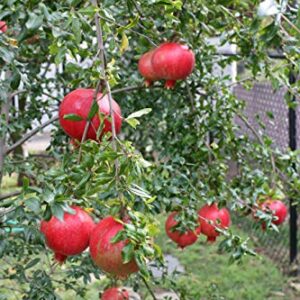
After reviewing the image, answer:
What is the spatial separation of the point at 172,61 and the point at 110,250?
2.67 feet

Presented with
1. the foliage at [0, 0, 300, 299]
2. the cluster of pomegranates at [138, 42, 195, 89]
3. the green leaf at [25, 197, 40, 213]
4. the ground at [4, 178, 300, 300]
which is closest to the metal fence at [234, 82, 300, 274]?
the ground at [4, 178, 300, 300]

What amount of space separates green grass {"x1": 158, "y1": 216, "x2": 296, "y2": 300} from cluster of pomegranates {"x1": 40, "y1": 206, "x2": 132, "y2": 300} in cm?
254

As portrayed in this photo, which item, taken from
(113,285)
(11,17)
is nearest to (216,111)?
(113,285)

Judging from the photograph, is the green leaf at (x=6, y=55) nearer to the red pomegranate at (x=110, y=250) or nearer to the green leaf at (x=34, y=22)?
the green leaf at (x=34, y=22)

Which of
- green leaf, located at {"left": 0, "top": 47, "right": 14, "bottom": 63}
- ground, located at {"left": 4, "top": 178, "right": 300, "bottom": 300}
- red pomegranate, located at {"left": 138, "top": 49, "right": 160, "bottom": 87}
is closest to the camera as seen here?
green leaf, located at {"left": 0, "top": 47, "right": 14, "bottom": 63}

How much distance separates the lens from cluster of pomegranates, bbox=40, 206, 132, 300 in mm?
898

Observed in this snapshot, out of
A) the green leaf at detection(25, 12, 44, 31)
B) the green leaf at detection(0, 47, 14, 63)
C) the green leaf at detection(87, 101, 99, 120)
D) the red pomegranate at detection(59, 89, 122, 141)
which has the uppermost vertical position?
the green leaf at detection(25, 12, 44, 31)

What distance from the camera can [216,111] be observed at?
6.45 feet

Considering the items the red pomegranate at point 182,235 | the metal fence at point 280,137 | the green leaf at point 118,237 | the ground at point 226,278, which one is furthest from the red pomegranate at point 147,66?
the metal fence at point 280,137

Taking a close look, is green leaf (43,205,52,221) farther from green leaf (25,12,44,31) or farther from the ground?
the ground

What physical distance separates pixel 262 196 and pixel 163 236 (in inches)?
113

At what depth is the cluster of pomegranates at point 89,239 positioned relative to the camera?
2.95ft

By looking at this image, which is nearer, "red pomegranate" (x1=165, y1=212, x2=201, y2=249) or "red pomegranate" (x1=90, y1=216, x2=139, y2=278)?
"red pomegranate" (x1=90, y1=216, x2=139, y2=278)

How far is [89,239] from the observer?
39.6 inches
